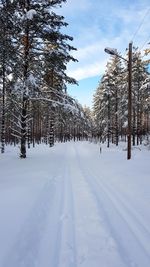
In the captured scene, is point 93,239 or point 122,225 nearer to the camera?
point 93,239

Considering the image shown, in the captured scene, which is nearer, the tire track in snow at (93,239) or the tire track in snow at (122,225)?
the tire track in snow at (93,239)

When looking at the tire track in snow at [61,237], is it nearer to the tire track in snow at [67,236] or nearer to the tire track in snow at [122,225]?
the tire track in snow at [67,236]

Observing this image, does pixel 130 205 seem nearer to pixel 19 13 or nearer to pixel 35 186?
pixel 35 186

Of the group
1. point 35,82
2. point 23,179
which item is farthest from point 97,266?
point 35,82

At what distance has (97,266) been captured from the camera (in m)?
4.02

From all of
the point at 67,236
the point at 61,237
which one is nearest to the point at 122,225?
the point at 67,236

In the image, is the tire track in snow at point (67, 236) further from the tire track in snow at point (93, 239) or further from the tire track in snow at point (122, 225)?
the tire track in snow at point (122, 225)

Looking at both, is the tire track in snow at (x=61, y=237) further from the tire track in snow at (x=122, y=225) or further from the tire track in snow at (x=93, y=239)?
the tire track in snow at (x=122, y=225)

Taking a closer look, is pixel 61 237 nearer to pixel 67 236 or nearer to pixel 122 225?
pixel 67 236

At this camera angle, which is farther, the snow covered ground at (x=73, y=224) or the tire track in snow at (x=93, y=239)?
the snow covered ground at (x=73, y=224)

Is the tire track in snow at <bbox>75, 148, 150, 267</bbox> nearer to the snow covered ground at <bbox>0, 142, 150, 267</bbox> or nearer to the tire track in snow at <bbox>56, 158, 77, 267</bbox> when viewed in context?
the snow covered ground at <bbox>0, 142, 150, 267</bbox>

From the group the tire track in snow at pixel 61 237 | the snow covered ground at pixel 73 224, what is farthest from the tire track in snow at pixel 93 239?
the tire track in snow at pixel 61 237

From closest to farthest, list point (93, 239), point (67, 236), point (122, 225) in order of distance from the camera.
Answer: point (93, 239), point (67, 236), point (122, 225)

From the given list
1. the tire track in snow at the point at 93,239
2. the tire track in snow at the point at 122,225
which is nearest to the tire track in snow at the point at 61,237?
the tire track in snow at the point at 93,239
